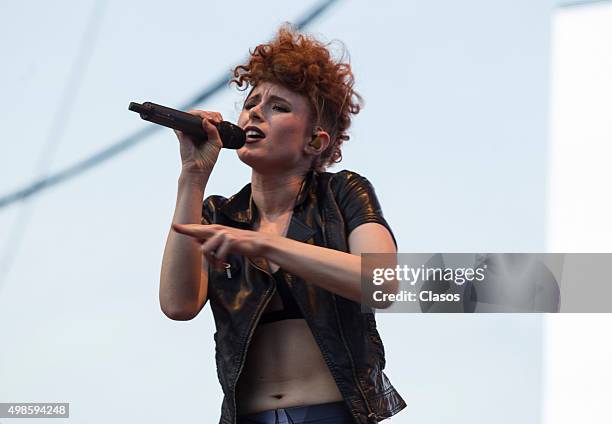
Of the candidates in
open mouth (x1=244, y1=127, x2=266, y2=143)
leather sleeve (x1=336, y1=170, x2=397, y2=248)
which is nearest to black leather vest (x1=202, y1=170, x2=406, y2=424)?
leather sleeve (x1=336, y1=170, x2=397, y2=248)

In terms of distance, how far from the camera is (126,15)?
8.00 ft

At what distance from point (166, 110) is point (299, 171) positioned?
0.88 ft

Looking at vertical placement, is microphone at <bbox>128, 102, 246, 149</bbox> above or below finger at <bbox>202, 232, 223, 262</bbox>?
above

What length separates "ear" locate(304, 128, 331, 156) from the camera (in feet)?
5.23

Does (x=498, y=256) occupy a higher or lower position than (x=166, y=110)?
lower

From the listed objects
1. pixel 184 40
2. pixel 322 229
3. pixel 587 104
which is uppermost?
pixel 184 40

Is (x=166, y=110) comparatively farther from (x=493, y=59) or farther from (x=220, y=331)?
(x=493, y=59)

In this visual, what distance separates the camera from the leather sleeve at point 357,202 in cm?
146

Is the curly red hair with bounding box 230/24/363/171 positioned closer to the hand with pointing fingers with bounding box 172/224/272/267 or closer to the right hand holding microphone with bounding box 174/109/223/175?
the right hand holding microphone with bounding box 174/109/223/175

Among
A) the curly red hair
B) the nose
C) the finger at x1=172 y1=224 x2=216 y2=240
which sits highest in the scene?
the curly red hair

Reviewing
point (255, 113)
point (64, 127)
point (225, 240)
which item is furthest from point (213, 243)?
point (64, 127)

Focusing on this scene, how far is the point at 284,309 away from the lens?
56.9 inches

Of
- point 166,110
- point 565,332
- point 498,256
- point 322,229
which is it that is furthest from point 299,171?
point 565,332

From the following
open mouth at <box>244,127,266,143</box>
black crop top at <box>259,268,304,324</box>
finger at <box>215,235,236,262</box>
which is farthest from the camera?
open mouth at <box>244,127,266,143</box>
